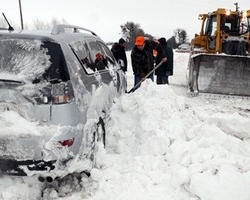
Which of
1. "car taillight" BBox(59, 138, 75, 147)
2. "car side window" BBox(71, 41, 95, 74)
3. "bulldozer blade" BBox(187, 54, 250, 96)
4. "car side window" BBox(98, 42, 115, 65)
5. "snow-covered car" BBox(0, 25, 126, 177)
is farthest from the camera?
"bulldozer blade" BBox(187, 54, 250, 96)

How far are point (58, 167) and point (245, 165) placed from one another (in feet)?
6.93

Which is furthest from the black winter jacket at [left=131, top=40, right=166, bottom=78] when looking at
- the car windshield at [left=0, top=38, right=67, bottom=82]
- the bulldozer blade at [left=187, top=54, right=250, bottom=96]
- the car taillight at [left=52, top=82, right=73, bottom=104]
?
the car taillight at [left=52, top=82, right=73, bottom=104]

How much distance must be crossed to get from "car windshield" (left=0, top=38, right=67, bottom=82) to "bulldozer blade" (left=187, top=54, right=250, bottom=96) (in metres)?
6.65

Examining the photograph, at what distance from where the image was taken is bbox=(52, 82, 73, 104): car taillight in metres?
3.84

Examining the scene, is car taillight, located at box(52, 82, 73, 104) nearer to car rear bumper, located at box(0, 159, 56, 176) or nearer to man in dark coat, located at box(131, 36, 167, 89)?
car rear bumper, located at box(0, 159, 56, 176)

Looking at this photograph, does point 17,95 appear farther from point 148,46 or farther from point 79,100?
point 148,46

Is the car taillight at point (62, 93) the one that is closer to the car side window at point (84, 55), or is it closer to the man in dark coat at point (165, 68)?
the car side window at point (84, 55)

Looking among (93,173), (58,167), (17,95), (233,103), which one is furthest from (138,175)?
(233,103)

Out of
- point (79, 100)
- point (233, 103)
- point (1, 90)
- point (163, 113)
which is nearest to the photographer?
point (1, 90)

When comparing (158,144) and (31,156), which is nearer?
(31,156)

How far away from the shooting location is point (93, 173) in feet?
14.3

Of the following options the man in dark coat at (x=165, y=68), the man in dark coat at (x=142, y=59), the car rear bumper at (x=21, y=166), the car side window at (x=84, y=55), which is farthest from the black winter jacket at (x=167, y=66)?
the car rear bumper at (x=21, y=166)

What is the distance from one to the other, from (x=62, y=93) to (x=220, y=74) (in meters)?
7.10

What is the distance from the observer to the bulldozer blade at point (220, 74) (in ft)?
33.1
